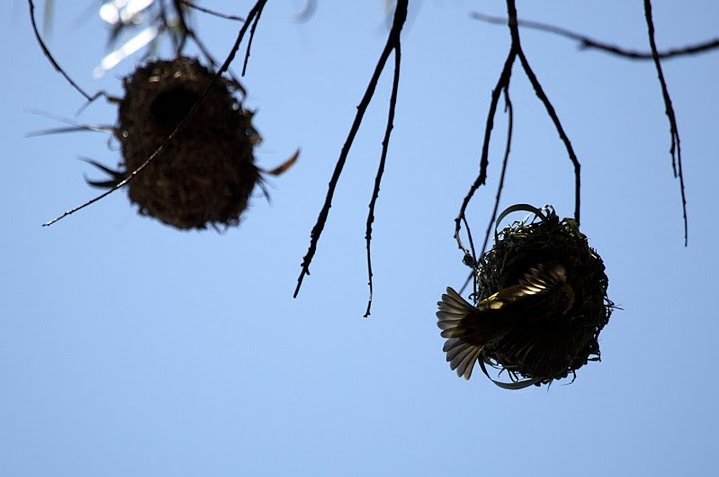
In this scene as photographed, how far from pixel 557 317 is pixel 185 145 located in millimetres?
888

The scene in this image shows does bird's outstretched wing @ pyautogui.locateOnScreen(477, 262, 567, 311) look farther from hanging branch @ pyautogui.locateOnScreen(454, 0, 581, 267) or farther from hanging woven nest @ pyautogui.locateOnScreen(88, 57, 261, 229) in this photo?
hanging woven nest @ pyautogui.locateOnScreen(88, 57, 261, 229)

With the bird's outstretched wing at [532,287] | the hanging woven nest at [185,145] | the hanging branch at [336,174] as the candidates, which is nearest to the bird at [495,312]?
the bird's outstretched wing at [532,287]

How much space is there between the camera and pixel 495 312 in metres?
1.14

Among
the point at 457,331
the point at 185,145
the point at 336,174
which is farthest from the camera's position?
the point at 185,145

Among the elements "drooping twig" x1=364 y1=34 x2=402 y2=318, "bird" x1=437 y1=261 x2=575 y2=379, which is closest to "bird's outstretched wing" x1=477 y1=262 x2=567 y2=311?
"bird" x1=437 y1=261 x2=575 y2=379

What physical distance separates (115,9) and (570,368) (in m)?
1.00

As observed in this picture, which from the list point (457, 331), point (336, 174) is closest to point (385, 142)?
point (336, 174)

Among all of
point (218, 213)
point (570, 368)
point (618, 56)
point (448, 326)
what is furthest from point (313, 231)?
point (218, 213)

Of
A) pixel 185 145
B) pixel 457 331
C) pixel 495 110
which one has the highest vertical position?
pixel 185 145

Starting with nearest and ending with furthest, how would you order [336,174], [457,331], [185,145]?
[336,174] → [457,331] → [185,145]

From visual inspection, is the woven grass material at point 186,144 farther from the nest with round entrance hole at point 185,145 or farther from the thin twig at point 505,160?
the thin twig at point 505,160

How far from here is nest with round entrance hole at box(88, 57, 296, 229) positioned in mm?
1762

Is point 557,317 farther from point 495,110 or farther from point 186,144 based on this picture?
point 186,144

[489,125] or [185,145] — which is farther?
[185,145]
